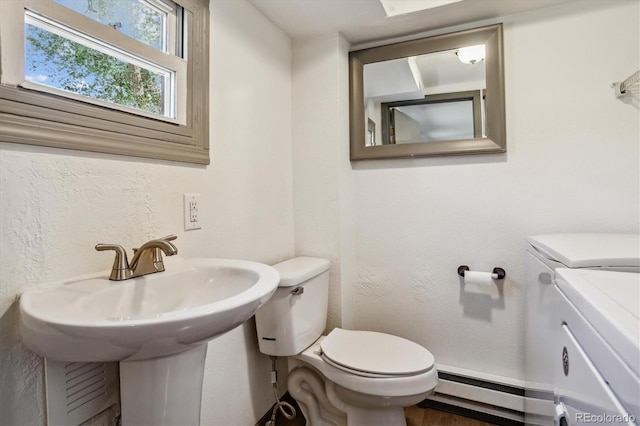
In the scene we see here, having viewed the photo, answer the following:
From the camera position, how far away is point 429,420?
154 centimetres

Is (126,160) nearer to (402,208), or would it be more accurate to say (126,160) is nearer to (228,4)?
(228,4)

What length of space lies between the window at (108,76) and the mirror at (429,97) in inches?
36.3

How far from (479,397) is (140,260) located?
160 cm

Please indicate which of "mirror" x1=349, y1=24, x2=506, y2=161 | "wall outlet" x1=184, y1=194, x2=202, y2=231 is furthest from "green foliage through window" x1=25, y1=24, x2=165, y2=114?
"mirror" x1=349, y1=24, x2=506, y2=161

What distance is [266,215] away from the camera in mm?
1521

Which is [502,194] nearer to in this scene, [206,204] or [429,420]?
[429,420]

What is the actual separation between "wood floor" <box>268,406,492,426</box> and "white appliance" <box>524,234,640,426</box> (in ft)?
0.96

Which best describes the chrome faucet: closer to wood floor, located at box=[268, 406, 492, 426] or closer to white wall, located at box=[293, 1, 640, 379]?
white wall, located at box=[293, 1, 640, 379]

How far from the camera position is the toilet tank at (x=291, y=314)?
130cm

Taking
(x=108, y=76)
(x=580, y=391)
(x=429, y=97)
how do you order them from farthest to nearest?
(x=429, y=97) → (x=108, y=76) → (x=580, y=391)

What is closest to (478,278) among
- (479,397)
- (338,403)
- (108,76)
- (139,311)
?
(479,397)

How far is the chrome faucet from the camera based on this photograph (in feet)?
2.62

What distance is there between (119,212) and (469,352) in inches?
65.2

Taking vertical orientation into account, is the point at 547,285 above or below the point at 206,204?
below
